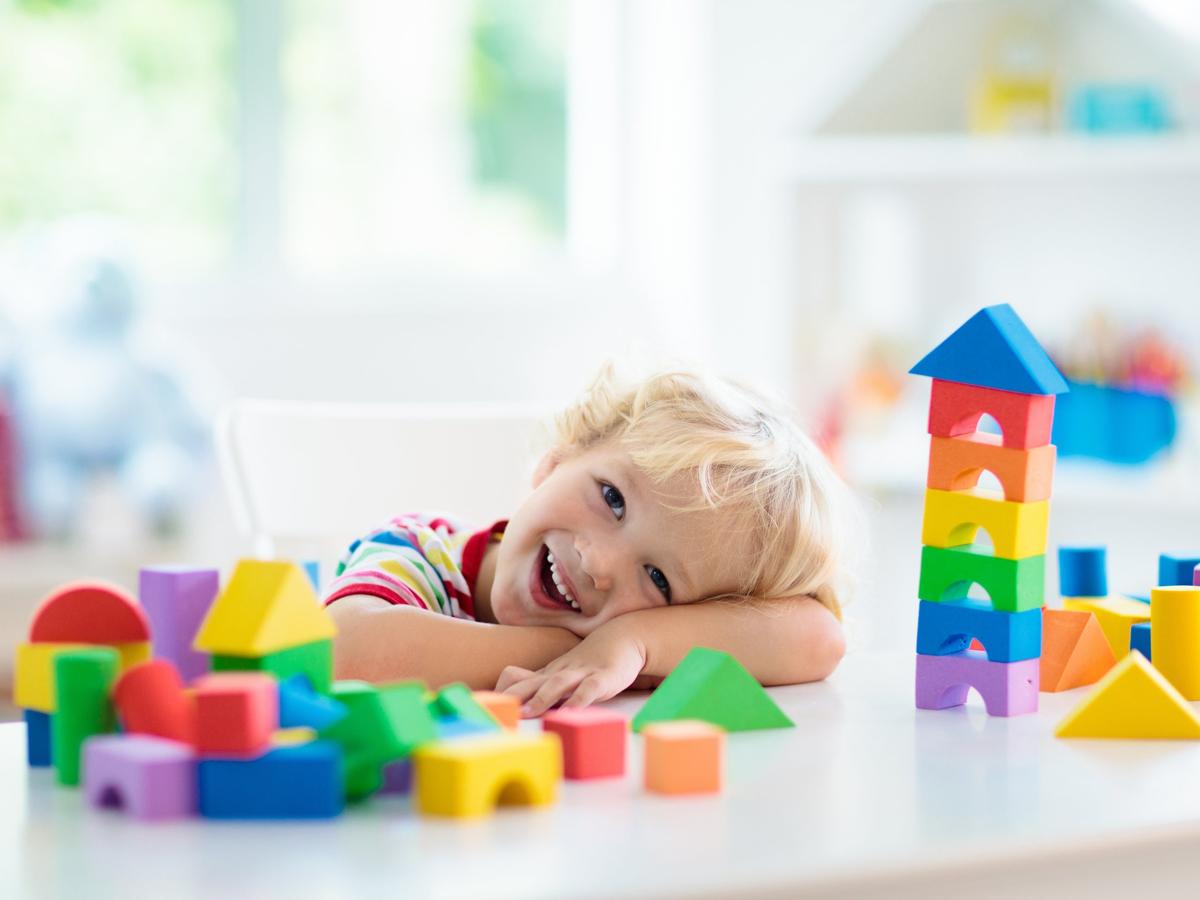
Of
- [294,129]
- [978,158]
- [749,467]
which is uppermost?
[294,129]

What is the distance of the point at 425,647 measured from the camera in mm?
848

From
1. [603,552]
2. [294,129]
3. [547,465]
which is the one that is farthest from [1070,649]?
[294,129]

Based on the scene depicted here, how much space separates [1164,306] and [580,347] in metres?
1.21

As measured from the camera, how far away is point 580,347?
3.21 metres

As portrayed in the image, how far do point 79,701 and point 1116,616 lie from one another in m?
0.57

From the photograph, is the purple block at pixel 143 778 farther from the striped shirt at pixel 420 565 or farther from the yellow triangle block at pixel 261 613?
the striped shirt at pixel 420 565

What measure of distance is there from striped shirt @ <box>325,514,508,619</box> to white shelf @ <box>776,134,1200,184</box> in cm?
165

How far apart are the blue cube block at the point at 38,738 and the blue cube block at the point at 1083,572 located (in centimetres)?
59

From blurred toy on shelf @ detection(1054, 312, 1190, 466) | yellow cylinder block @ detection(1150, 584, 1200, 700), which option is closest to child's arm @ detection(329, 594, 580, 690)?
yellow cylinder block @ detection(1150, 584, 1200, 700)

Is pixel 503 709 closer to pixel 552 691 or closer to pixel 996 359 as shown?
pixel 552 691

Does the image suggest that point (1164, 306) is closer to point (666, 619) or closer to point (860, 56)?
point (860, 56)

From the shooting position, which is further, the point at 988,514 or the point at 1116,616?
the point at 1116,616

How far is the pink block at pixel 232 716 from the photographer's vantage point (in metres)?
0.53

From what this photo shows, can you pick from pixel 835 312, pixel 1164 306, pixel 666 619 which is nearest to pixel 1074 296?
pixel 1164 306
